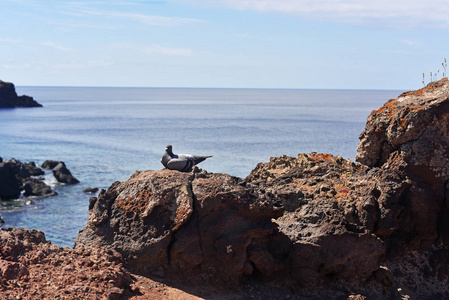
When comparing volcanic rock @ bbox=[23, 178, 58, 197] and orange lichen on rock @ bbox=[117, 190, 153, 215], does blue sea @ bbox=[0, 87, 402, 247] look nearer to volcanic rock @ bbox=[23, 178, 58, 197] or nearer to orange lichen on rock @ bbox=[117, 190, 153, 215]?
volcanic rock @ bbox=[23, 178, 58, 197]

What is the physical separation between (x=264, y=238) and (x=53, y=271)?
4.58m

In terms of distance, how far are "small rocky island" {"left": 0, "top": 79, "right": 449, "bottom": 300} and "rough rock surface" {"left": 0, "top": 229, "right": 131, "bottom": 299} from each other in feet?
0.08

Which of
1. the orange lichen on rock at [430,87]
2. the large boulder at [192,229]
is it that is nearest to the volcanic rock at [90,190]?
the large boulder at [192,229]

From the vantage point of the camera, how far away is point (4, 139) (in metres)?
83.2

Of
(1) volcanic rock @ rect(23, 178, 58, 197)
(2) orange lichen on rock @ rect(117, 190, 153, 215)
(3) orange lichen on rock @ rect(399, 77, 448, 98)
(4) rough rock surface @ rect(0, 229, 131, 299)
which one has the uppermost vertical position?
(3) orange lichen on rock @ rect(399, 77, 448, 98)

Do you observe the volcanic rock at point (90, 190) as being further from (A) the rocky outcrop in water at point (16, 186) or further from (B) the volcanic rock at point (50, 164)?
(B) the volcanic rock at point (50, 164)

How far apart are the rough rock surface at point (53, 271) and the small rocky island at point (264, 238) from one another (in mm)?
24

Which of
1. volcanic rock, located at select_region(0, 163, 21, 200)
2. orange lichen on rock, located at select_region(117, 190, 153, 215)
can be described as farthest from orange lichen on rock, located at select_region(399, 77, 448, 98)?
volcanic rock, located at select_region(0, 163, 21, 200)

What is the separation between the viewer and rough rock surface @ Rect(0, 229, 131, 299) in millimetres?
9742

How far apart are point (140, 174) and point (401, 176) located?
6646 millimetres

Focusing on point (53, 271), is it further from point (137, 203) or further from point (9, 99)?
point (9, 99)

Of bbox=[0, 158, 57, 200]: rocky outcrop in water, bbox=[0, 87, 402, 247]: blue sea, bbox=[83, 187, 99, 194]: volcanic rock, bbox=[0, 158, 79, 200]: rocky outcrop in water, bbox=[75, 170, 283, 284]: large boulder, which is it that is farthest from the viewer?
bbox=[83, 187, 99, 194]: volcanic rock

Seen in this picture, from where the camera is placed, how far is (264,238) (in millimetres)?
12383

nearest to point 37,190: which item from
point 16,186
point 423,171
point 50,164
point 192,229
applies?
point 16,186
